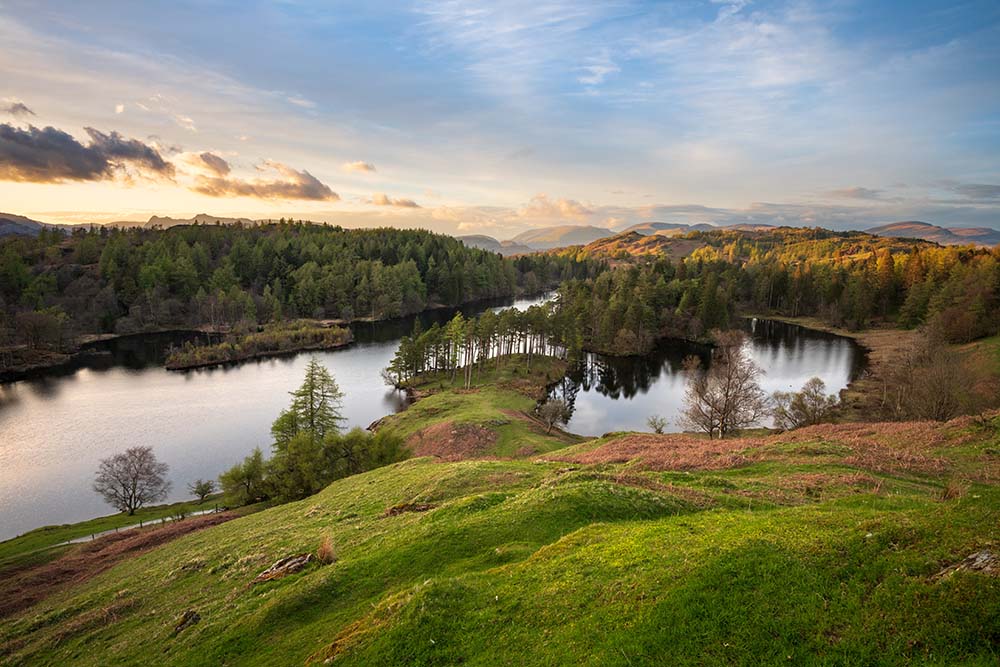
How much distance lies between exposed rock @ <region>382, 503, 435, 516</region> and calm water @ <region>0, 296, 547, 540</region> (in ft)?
131

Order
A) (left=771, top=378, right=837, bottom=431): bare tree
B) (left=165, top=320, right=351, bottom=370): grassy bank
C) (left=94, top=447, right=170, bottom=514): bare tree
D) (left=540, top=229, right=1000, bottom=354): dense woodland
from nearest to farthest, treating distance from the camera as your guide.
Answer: (left=94, top=447, right=170, bottom=514): bare tree → (left=771, top=378, right=837, bottom=431): bare tree → (left=540, top=229, right=1000, bottom=354): dense woodland → (left=165, top=320, right=351, bottom=370): grassy bank

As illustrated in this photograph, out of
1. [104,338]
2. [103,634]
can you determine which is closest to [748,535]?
[103,634]

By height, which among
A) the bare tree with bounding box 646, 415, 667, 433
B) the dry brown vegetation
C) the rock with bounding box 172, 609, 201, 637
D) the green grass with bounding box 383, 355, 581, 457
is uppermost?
the dry brown vegetation

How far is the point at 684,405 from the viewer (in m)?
74.8

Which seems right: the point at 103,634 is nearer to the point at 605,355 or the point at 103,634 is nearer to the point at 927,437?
the point at 927,437

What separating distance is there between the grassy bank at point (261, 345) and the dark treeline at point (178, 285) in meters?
18.7

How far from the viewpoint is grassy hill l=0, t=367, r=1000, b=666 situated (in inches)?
353

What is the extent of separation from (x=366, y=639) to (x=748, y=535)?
10.3m

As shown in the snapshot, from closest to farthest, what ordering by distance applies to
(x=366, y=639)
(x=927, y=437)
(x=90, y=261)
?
(x=366, y=639) → (x=927, y=437) → (x=90, y=261)

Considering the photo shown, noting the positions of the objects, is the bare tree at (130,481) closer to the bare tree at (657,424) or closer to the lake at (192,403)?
the lake at (192,403)

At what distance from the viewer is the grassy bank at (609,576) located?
897 cm

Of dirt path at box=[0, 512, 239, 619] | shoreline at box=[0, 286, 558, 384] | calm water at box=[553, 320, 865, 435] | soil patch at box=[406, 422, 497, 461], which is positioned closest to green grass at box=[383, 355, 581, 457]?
soil patch at box=[406, 422, 497, 461]

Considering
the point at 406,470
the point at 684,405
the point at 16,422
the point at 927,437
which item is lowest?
the point at 16,422

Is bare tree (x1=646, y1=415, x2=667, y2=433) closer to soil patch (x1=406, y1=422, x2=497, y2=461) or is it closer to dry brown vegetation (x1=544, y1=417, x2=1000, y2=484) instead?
soil patch (x1=406, y1=422, x2=497, y2=461)
